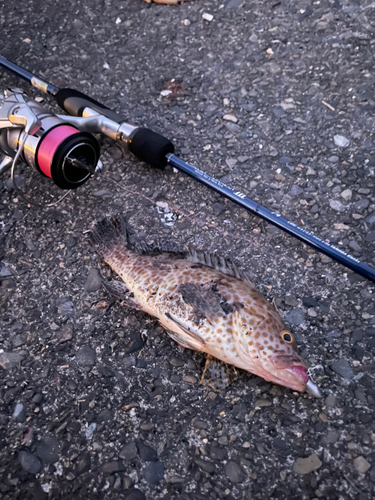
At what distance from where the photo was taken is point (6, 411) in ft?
8.27

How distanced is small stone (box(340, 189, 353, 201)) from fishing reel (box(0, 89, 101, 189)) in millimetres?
1769

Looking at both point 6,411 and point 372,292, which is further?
point 372,292

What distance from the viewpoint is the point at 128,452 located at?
2.37m

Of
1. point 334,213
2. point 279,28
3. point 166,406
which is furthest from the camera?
point 279,28

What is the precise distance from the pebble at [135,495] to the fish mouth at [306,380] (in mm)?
972

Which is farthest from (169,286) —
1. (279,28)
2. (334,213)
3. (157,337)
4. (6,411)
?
(279,28)

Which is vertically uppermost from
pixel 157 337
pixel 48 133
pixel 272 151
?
pixel 48 133

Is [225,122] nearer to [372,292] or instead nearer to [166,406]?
[372,292]

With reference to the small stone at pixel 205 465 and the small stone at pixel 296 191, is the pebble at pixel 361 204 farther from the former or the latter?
the small stone at pixel 205 465

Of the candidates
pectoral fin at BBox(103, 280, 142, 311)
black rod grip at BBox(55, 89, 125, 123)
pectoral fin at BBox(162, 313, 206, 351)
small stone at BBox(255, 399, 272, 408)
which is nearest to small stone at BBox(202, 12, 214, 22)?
black rod grip at BBox(55, 89, 125, 123)

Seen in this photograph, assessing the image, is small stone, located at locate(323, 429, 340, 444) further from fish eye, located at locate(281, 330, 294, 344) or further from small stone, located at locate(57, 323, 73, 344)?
small stone, located at locate(57, 323, 73, 344)

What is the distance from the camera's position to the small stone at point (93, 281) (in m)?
2.94

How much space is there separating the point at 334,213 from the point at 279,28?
2127 millimetres

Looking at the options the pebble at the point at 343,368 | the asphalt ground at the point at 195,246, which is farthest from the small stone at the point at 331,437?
the pebble at the point at 343,368
